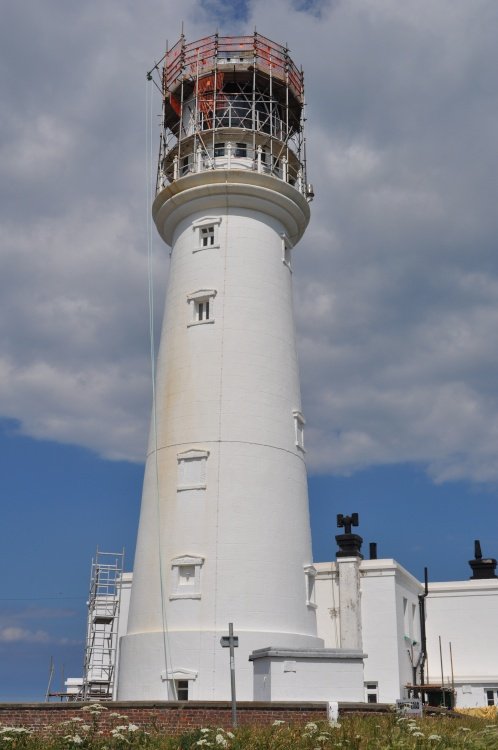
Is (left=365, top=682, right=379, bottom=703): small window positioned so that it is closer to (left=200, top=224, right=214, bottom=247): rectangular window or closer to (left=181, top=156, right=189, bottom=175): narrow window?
(left=200, top=224, right=214, bottom=247): rectangular window

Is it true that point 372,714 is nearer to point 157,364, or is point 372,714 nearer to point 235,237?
point 157,364

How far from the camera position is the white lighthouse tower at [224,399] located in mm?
23016

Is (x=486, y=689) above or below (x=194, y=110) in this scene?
below

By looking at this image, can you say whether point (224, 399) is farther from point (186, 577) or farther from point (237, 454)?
point (186, 577)

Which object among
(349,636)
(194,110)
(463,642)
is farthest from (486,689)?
(194,110)

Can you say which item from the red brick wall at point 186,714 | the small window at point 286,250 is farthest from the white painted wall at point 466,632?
the red brick wall at point 186,714

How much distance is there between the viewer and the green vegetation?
13492 mm

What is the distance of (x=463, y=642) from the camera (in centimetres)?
3503

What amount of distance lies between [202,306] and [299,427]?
15.9 ft

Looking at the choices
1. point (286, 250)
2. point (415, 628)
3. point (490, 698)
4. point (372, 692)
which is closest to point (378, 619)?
point (372, 692)

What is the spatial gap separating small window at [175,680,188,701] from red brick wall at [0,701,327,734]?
3.40 meters

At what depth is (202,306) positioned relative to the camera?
87.1ft

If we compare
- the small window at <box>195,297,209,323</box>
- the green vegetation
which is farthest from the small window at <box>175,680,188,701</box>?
the small window at <box>195,297,209,323</box>

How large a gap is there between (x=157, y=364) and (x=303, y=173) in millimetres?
8567
